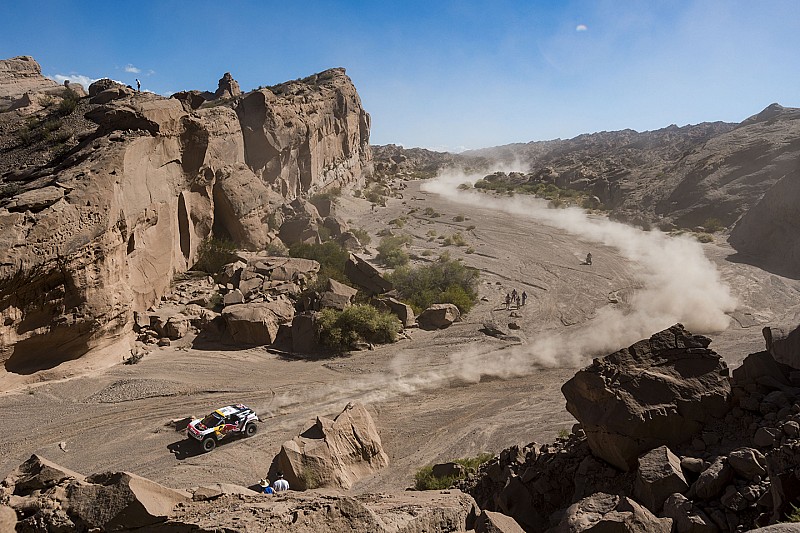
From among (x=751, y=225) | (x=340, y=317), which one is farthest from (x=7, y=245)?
(x=751, y=225)

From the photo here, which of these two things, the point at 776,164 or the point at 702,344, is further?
the point at 776,164

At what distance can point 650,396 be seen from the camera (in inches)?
284

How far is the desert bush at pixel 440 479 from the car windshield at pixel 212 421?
5571mm

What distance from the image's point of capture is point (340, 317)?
1952 cm

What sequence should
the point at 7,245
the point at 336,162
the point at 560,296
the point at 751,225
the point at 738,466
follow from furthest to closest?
the point at 336,162 → the point at 751,225 → the point at 560,296 → the point at 7,245 → the point at 738,466

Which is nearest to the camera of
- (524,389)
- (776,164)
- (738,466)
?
(738,466)

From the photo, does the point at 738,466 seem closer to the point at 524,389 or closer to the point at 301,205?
the point at 524,389

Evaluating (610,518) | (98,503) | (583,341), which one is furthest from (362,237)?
(610,518)

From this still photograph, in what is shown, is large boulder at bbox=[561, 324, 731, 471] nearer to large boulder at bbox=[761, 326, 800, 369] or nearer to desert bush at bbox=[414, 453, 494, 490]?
large boulder at bbox=[761, 326, 800, 369]

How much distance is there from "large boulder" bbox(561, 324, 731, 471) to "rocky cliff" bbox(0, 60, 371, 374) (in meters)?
14.5

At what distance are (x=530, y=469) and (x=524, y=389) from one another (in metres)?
7.89

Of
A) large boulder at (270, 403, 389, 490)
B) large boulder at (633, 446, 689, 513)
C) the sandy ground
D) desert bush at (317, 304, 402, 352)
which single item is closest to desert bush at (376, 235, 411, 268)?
the sandy ground

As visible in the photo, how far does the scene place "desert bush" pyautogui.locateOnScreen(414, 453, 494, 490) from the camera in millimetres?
9969

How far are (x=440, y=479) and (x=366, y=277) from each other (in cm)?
1486
